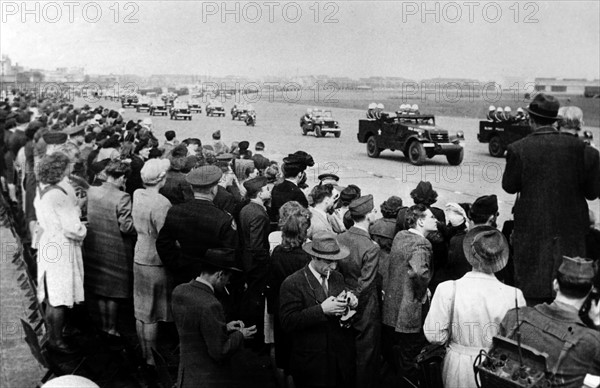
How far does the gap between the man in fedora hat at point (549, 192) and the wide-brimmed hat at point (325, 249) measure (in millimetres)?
1220

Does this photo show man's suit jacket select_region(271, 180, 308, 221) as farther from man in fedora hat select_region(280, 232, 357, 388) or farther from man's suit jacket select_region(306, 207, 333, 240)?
man in fedora hat select_region(280, 232, 357, 388)

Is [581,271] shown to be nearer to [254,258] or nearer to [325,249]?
[325,249]

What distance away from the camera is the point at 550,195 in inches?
170

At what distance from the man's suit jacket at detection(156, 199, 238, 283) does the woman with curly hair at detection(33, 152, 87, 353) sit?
91 centimetres

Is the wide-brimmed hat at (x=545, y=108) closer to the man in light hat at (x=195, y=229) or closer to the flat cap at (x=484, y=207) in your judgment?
the flat cap at (x=484, y=207)

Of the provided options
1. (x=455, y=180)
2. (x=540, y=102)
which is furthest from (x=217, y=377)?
(x=455, y=180)

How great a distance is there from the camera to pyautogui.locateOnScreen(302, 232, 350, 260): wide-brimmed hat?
171 inches

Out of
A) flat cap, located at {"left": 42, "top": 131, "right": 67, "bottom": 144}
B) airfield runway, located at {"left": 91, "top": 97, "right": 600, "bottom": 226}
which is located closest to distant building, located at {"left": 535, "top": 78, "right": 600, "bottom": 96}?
airfield runway, located at {"left": 91, "top": 97, "right": 600, "bottom": 226}

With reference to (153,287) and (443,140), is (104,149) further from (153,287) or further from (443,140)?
(443,140)

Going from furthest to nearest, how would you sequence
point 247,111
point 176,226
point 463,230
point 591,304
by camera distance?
point 247,111, point 463,230, point 176,226, point 591,304

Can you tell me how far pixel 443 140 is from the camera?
70.6 feet

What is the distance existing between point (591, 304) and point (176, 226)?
3.03m

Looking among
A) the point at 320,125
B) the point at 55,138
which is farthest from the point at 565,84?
the point at 55,138

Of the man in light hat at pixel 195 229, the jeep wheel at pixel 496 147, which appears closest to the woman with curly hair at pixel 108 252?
the man in light hat at pixel 195 229
